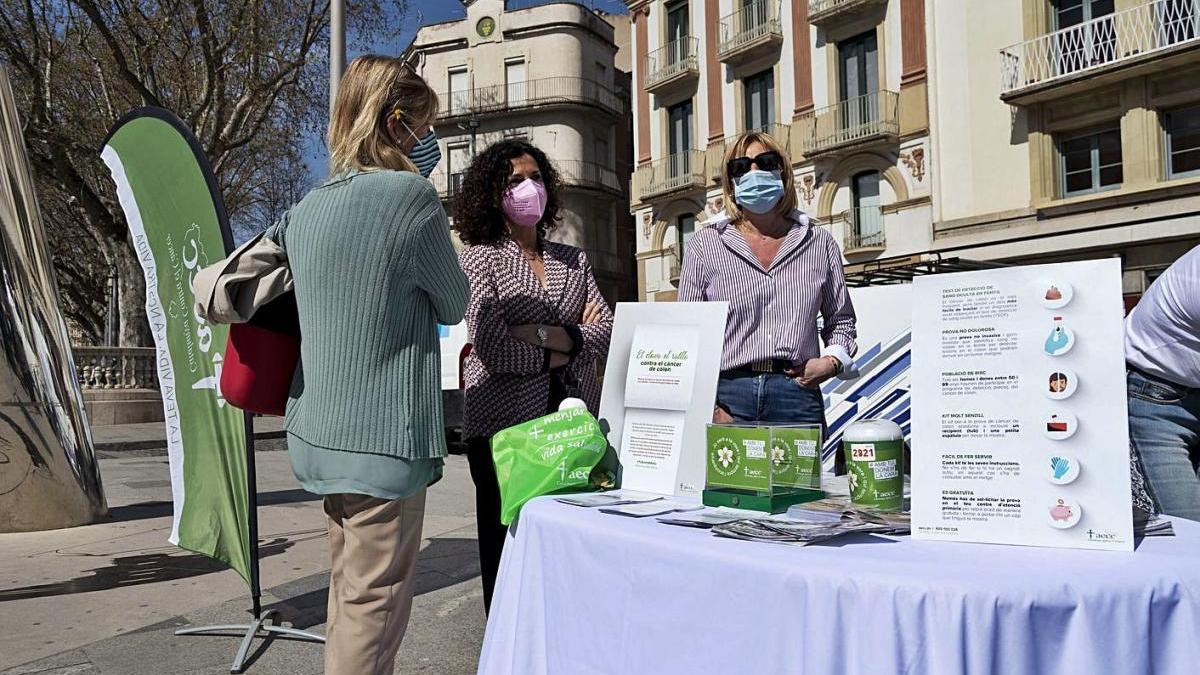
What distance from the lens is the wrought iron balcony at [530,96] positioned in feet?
110

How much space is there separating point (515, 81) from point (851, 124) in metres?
17.3

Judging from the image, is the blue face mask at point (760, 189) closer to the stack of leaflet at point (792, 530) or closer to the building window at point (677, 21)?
the stack of leaflet at point (792, 530)

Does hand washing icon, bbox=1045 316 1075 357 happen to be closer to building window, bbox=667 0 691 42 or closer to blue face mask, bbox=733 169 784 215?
blue face mask, bbox=733 169 784 215

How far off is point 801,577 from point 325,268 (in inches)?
52.1

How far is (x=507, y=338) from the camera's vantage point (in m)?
2.63

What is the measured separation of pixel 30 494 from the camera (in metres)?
5.96

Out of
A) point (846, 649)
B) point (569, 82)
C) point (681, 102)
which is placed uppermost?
point (569, 82)

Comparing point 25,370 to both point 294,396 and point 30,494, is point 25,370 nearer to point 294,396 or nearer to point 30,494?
point 30,494

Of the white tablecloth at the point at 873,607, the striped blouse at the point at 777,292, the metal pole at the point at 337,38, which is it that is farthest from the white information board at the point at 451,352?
the white tablecloth at the point at 873,607

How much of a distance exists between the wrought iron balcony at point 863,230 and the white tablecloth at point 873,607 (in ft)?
65.8

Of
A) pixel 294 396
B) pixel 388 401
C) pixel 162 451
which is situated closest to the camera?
pixel 388 401

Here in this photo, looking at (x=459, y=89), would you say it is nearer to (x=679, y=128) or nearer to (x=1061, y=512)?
(x=679, y=128)

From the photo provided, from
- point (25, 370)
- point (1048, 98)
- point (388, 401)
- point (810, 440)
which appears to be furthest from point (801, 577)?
point (1048, 98)

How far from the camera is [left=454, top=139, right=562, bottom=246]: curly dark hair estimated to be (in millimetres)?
2816
